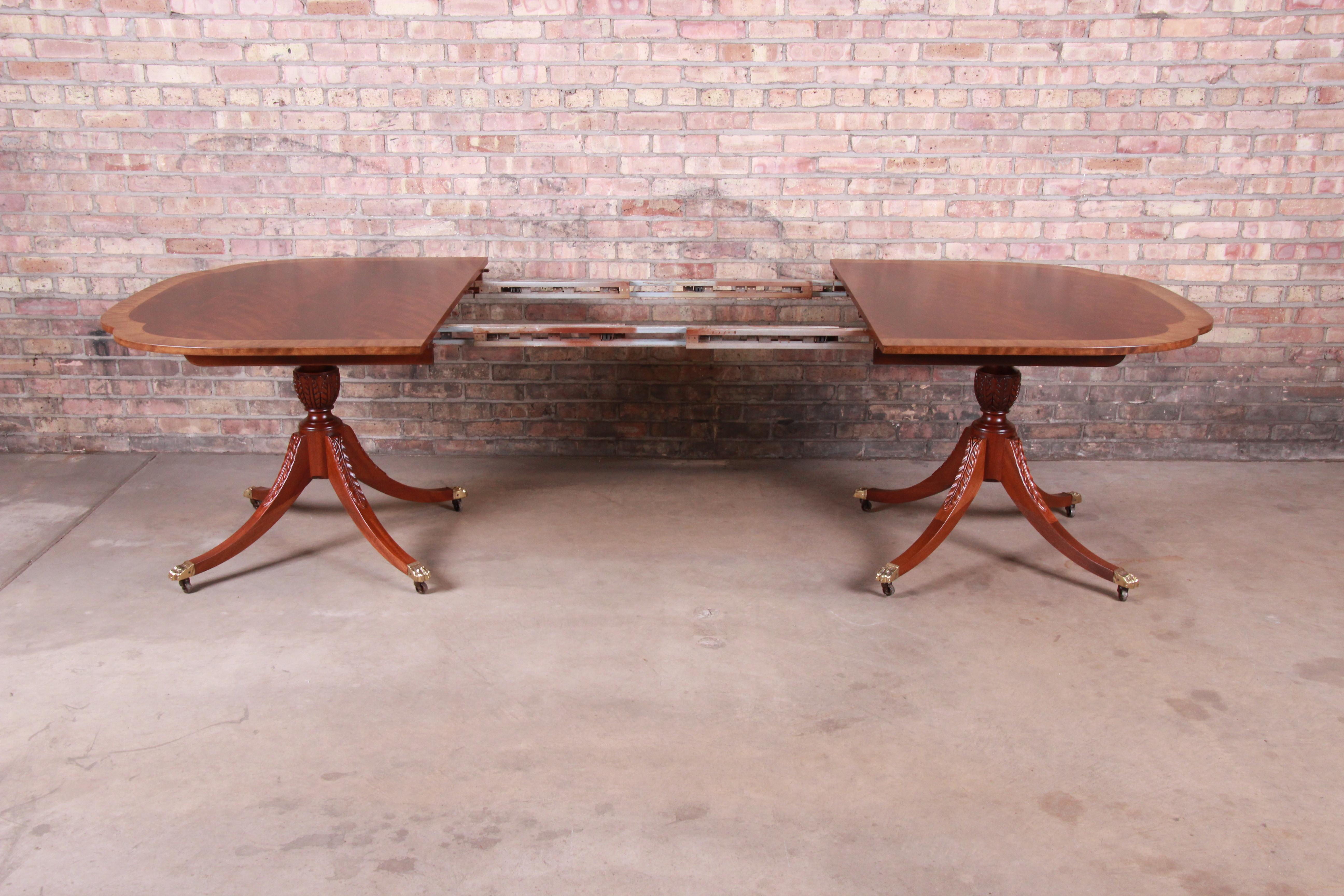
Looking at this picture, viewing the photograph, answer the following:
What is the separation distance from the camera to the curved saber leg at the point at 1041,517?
9.18 feet

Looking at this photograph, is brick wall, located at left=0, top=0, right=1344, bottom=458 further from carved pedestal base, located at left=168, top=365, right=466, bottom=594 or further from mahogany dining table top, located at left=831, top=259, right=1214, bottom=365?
carved pedestal base, located at left=168, top=365, right=466, bottom=594

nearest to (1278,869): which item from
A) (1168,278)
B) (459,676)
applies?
(459,676)

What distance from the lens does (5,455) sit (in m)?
3.80

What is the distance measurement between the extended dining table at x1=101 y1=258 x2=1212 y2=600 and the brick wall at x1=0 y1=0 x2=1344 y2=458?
0.94 feet

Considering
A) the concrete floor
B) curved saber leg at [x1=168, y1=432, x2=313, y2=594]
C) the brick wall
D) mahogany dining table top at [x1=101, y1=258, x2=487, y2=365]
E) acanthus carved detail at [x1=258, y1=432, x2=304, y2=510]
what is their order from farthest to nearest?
the brick wall → acanthus carved detail at [x1=258, y1=432, x2=304, y2=510] → curved saber leg at [x1=168, y1=432, x2=313, y2=594] → mahogany dining table top at [x1=101, y1=258, x2=487, y2=365] → the concrete floor

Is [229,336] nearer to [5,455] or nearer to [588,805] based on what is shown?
[588,805]

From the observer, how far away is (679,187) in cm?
353

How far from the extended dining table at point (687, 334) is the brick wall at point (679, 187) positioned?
0.94 ft

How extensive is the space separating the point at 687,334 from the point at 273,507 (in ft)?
4.22

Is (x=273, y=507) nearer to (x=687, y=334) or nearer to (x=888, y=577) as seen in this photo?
(x=687, y=334)

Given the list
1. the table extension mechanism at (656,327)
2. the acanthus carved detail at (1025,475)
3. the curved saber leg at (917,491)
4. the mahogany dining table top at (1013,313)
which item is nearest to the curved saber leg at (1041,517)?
the acanthus carved detail at (1025,475)

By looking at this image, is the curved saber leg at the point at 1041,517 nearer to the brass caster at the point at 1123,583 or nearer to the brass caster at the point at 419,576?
the brass caster at the point at 1123,583

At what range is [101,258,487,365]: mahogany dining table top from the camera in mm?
2307

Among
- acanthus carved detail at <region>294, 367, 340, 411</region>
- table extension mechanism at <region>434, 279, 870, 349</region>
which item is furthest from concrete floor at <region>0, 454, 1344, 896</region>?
table extension mechanism at <region>434, 279, 870, 349</region>
